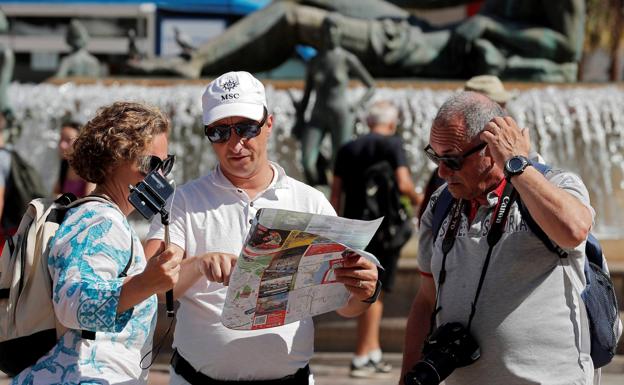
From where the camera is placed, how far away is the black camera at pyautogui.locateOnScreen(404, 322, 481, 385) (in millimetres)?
3301

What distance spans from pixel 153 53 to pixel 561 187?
15453 millimetres

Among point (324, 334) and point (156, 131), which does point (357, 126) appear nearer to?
point (324, 334)

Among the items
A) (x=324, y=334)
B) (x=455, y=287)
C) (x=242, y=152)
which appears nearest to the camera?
(x=455, y=287)

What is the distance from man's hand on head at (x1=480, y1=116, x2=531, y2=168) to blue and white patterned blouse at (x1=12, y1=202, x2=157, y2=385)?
1.02 meters

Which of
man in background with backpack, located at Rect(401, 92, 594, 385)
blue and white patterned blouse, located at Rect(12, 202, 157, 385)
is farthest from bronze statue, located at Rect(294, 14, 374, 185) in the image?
blue and white patterned blouse, located at Rect(12, 202, 157, 385)

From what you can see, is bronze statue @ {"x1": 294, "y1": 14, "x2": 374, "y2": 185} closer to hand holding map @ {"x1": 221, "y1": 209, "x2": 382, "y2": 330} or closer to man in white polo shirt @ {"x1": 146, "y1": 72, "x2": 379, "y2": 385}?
man in white polo shirt @ {"x1": 146, "y1": 72, "x2": 379, "y2": 385}

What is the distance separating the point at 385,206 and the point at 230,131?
4247 mm

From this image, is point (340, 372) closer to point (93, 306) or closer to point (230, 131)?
point (230, 131)

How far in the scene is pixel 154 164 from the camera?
323cm

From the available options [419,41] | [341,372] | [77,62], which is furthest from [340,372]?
[77,62]

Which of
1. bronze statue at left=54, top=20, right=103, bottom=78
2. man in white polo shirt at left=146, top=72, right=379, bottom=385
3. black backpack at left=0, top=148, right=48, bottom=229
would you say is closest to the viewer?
man in white polo shirt at left=146, top=72, right=379, bottom=385

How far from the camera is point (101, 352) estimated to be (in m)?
3.17

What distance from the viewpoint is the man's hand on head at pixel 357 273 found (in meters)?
3.39

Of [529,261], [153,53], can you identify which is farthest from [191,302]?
[153,53]
